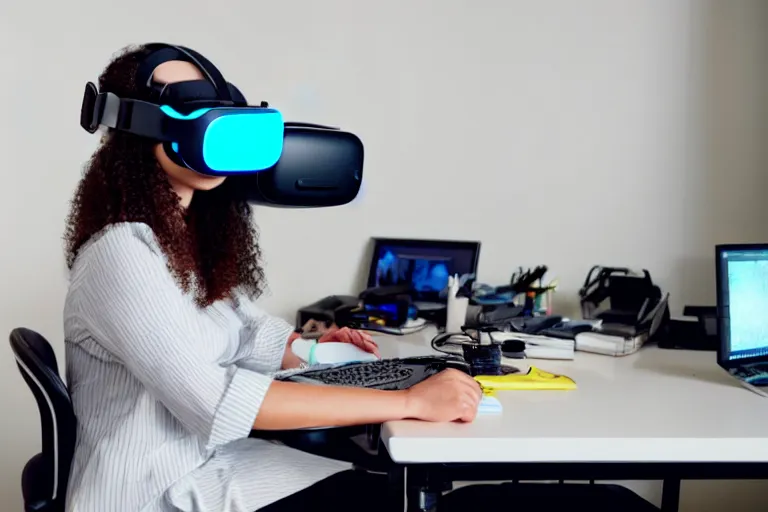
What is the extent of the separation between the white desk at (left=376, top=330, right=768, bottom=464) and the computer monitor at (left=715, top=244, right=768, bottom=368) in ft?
0.26

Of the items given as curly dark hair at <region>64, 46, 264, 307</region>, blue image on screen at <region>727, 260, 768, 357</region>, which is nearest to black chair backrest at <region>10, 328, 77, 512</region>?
curly dark hair at <region>64, 46, 264, 307</region>

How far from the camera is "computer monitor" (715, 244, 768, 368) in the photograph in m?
1.66

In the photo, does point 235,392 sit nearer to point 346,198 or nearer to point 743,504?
point 346,198

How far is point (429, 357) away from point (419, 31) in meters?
1.22

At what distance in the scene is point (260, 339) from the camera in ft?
5.57

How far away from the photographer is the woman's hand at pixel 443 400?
134 centimetres

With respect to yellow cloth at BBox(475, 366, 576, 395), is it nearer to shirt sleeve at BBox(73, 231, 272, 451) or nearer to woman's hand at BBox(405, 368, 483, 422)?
woman's hand at BBox(405, 368, 483, 422)

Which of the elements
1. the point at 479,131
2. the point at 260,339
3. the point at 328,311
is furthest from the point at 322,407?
the point at 479,131

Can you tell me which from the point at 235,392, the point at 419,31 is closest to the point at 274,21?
the point at 419,31

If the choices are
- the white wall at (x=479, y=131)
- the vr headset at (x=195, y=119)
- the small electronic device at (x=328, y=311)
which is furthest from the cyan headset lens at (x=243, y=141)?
the white wall at (x=479, y=131)

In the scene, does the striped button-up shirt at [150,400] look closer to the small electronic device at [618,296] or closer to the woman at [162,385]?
the woman at [162,385]

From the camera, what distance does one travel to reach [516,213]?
256cm

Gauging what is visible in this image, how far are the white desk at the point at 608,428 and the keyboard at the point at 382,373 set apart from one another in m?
0.14

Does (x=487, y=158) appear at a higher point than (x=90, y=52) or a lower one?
lower
